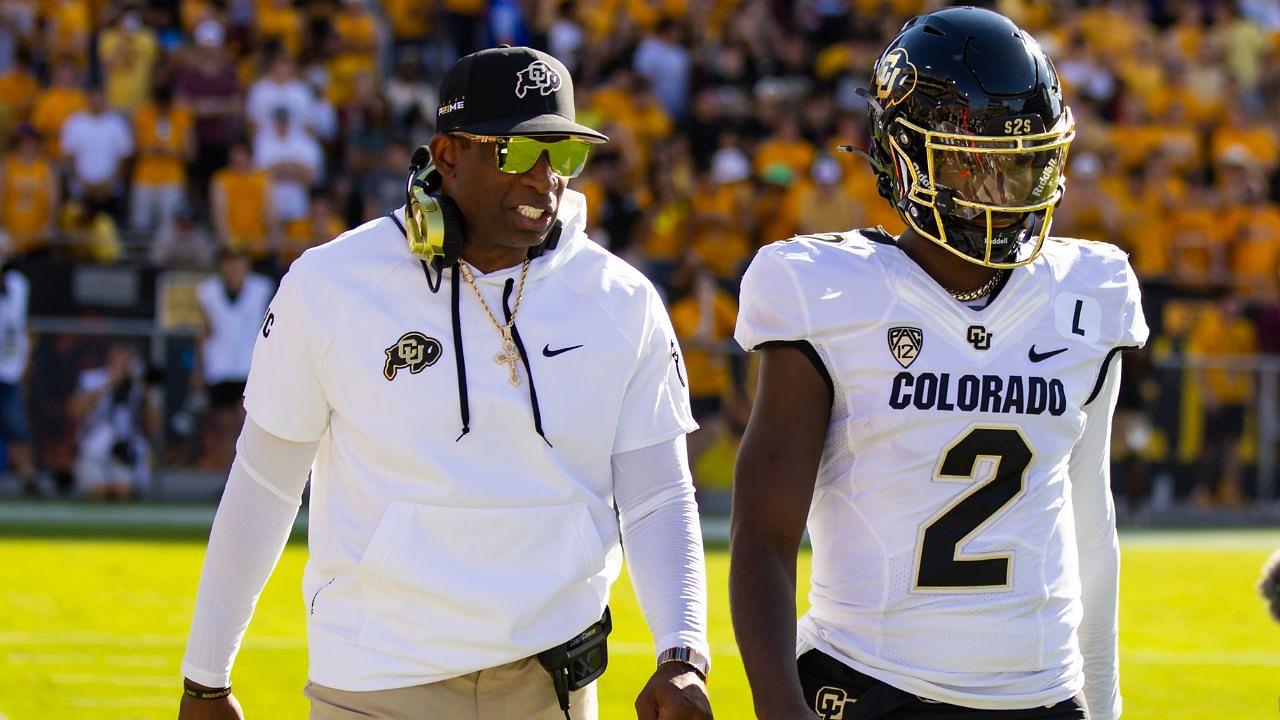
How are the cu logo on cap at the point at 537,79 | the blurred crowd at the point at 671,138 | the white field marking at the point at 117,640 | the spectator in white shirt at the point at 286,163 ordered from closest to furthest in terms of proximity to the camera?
the cu logo on cap at the point at 537,79, the white field marking at the point at 117,640, the blurred crowd at the point at 671,138, the spectator in white shirt at the point at 286,163

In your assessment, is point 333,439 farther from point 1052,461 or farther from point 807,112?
point 807,112

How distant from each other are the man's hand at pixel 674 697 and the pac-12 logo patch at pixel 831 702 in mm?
274

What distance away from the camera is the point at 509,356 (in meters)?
3.54

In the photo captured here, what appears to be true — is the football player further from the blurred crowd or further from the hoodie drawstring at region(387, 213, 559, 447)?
the blurred crowd

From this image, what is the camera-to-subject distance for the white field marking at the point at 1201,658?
8992mm

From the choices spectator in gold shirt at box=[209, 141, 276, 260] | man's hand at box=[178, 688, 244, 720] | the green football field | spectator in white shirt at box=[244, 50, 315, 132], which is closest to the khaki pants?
man's hand at box=[178, 688, 244, 720]

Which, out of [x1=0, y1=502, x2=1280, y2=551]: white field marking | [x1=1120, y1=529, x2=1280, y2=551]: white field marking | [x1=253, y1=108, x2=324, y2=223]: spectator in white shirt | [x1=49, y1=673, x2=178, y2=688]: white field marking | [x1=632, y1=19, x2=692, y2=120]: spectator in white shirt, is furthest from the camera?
[x1=632, y1=19, x2=692, y2=120]: spectator in white shirt

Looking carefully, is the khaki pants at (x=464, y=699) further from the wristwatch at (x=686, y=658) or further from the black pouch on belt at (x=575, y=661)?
the wristwatch at (x=686, y=658)

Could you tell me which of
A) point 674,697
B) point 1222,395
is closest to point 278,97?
point 1222,395

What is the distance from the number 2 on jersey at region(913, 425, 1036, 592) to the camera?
3.01 m

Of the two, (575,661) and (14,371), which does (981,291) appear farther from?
(14,371)

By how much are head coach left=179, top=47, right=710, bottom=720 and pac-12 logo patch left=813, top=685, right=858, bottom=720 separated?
1.04 ft

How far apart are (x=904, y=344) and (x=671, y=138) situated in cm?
1417

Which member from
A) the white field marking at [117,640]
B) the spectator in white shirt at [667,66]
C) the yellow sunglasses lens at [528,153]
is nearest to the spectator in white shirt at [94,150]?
the spectator in white shirt at [667,66]
